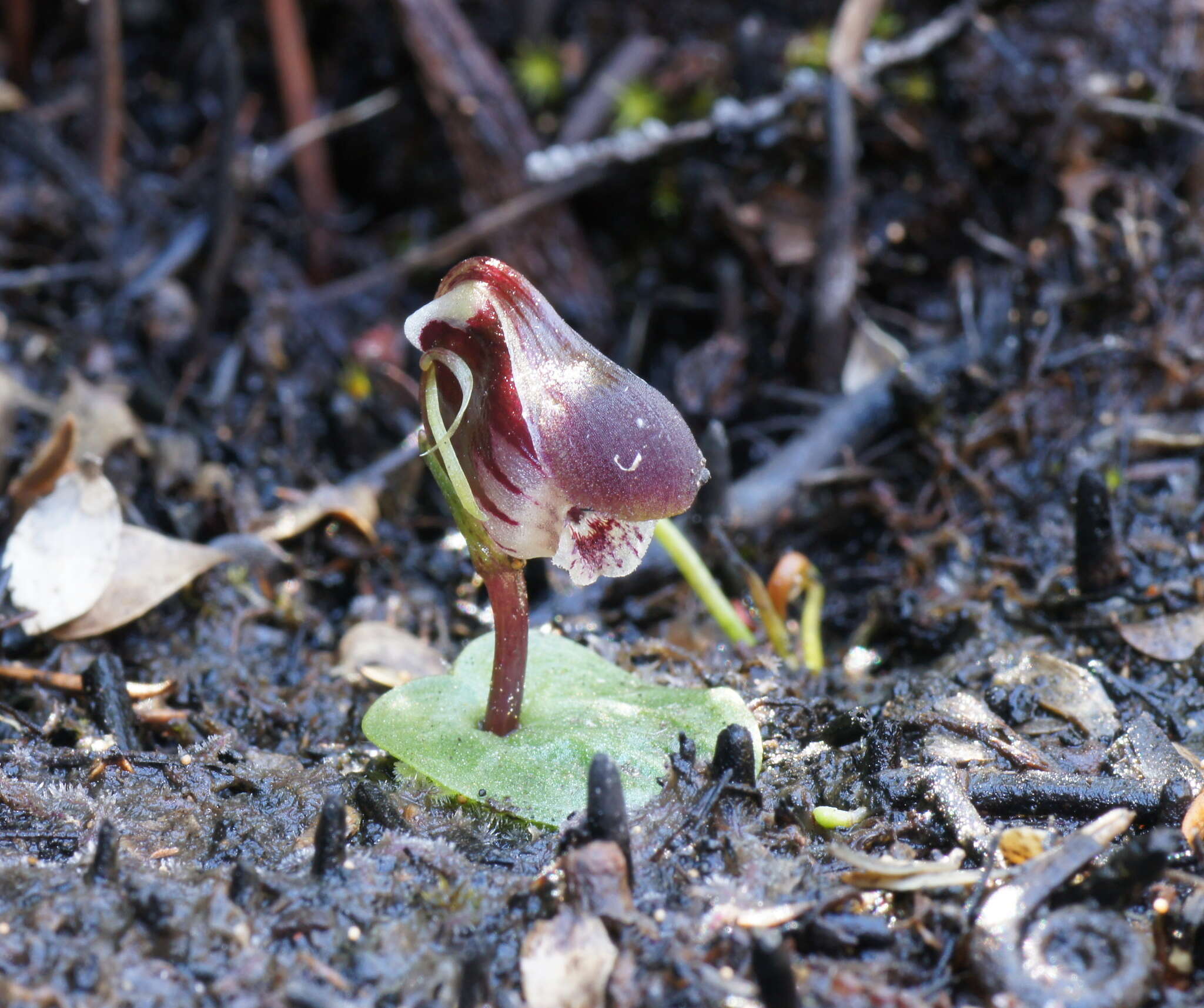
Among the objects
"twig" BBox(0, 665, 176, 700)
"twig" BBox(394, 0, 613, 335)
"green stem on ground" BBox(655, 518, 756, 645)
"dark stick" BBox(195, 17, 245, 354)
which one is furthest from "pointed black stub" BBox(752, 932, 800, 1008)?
"dark stick" BBox(195, 17, 245, 354)

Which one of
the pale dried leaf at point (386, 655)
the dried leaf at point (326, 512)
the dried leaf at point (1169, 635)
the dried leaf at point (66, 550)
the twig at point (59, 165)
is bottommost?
the dried leaf at point (1169, 635)

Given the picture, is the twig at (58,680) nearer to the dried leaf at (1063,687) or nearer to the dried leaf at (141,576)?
Answer: the dried leaf at (141,576)

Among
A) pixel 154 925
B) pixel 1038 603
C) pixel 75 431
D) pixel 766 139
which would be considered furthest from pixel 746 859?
pixel 766 139

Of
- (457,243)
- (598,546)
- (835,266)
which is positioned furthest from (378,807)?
(457,243)

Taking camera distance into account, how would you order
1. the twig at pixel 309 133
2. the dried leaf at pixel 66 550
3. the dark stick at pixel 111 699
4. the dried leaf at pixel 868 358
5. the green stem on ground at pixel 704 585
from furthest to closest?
the twig at pixel 309 133 < the dried leaf at pixel 868 358 < the green stem on ground at pixel 704 585 < the dried leaf at pixel 66 550 < the dark stick at pixel 111 699

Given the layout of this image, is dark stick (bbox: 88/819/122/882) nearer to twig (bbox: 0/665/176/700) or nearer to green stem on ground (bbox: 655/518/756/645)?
twig (bbox: 0/665/176/700)

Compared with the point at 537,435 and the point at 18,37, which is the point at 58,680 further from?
the point at 18,37

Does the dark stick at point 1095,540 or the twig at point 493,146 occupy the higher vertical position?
the twig at point 493,146

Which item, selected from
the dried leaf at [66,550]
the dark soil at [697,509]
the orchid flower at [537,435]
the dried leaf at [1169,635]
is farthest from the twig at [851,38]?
the dried leaf at [66,550]
